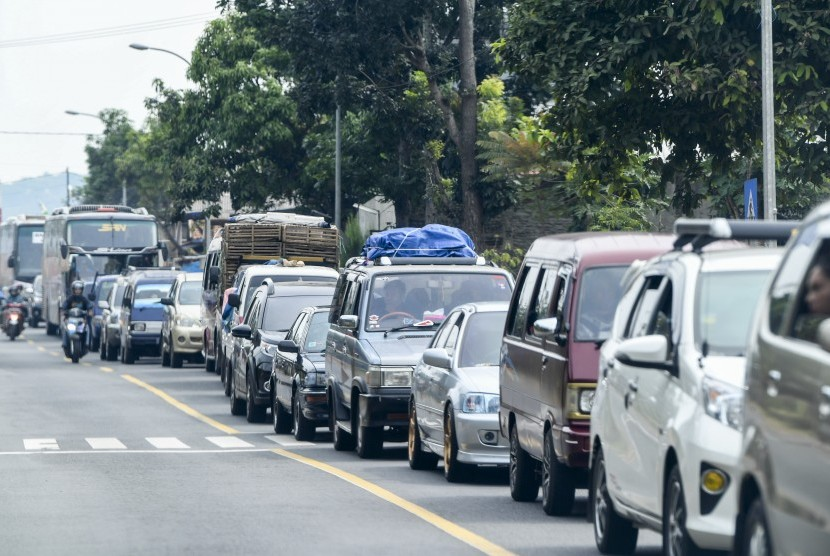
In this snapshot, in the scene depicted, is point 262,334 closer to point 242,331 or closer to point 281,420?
point 242,331

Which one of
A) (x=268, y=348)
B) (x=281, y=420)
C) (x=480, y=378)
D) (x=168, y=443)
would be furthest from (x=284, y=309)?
(x=480, y=378)

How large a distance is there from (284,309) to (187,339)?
44.9 ft

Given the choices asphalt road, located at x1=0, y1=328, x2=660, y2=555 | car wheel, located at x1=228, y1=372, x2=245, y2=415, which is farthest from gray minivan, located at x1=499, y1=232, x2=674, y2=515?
car wheel, located at x1=228, y1=372, x2=245, y2=415

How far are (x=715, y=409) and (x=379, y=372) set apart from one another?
9.03 m

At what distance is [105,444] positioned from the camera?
19297 millimetres

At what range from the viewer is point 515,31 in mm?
23844

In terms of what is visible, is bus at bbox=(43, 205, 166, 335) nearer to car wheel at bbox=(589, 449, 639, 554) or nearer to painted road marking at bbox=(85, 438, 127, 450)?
painted road marking at bbox=(85, 438, 127, 450)

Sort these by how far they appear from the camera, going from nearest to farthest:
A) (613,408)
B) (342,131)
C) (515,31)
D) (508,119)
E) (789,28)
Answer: (613,408) → (789,28) → (515,31) → (508,119) → (342,131)

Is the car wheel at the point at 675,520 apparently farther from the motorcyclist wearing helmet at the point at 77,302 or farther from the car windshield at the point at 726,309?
the motorcyclist wearing helmet at the point at 77,302

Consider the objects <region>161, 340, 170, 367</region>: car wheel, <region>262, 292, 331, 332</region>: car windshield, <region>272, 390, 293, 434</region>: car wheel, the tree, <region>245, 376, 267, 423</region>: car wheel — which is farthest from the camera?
<region>161, 340, 170, 367</region>: car wheel

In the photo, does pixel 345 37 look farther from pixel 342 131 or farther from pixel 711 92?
pixel 711 92

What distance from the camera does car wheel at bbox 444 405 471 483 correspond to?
14.4 metres

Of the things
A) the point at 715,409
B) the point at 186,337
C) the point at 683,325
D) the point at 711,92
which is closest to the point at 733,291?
the point at 683,325

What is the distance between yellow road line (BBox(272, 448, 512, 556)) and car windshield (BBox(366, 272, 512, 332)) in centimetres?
167
